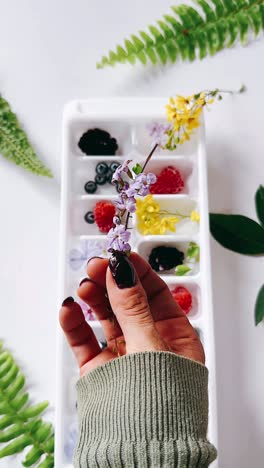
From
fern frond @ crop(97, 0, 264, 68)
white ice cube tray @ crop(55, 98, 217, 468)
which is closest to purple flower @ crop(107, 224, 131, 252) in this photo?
white ice cube tray @ crop(55, 98, 217, 468)

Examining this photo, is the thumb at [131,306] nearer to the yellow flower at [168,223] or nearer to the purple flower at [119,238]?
the purple flower at [119,238]

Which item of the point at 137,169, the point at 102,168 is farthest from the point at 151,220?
the point at 137,169

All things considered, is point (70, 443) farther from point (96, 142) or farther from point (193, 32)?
point (193, 32)

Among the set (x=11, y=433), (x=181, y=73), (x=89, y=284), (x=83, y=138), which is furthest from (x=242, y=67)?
(x=11, y=433)

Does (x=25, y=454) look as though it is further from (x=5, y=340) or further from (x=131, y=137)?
(x=131, y=137)

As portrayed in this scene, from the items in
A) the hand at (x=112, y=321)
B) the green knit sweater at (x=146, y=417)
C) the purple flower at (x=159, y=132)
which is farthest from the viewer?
the purple flower at (x=159, y=132)

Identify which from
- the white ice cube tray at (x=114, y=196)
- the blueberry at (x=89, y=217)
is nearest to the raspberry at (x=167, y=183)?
the white ice cube tray at (x=114, y=196)
